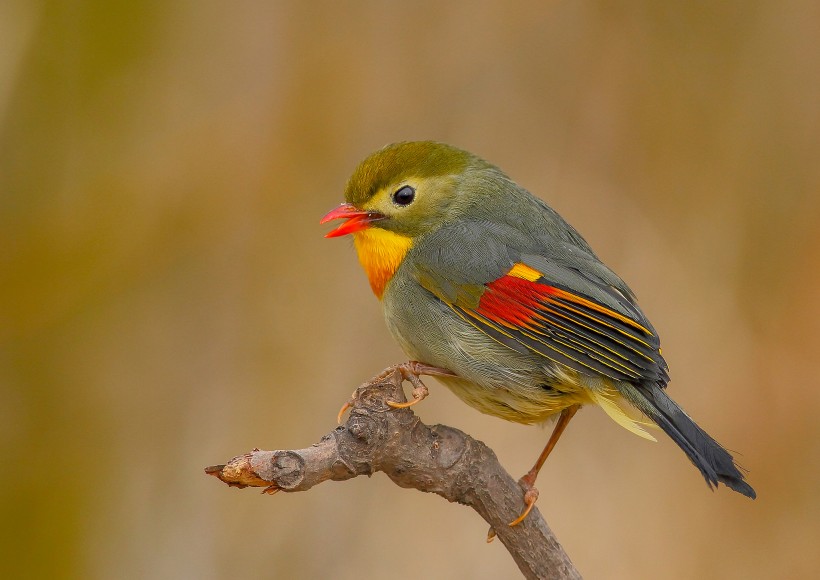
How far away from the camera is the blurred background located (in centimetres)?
523

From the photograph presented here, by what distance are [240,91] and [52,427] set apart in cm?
212

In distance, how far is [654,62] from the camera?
19.0 ft

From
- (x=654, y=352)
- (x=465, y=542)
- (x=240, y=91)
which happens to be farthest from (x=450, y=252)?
(x=240, y=91)

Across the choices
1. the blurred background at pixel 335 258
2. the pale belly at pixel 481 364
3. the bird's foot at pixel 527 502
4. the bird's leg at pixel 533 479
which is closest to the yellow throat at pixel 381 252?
the pale belly at pixel 481 364

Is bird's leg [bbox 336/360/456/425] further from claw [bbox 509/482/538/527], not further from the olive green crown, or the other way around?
the olive green crown

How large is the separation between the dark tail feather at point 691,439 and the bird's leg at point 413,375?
26.1 inches

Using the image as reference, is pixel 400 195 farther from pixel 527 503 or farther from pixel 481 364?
pixel 527 503

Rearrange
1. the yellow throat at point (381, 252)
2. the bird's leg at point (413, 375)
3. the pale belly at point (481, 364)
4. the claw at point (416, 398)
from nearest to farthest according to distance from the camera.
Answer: the claw at point (416, 398) → the bird's leg at point (413, 375) → the pale belly at point (481, 364) → the yellow throat at point (381, 252)

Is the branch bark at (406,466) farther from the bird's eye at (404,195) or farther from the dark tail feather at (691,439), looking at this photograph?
the bird's eye at (404,195)

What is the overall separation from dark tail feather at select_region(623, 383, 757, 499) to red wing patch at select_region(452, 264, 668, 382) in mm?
65

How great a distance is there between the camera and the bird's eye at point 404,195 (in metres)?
3.85

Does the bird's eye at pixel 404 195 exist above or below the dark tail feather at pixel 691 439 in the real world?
above

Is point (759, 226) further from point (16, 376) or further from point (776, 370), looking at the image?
point (16, 376)

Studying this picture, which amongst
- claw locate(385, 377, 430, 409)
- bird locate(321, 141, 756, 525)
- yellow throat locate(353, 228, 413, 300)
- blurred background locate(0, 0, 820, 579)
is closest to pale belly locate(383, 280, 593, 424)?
bird locate(321, 141, 756, 525)
